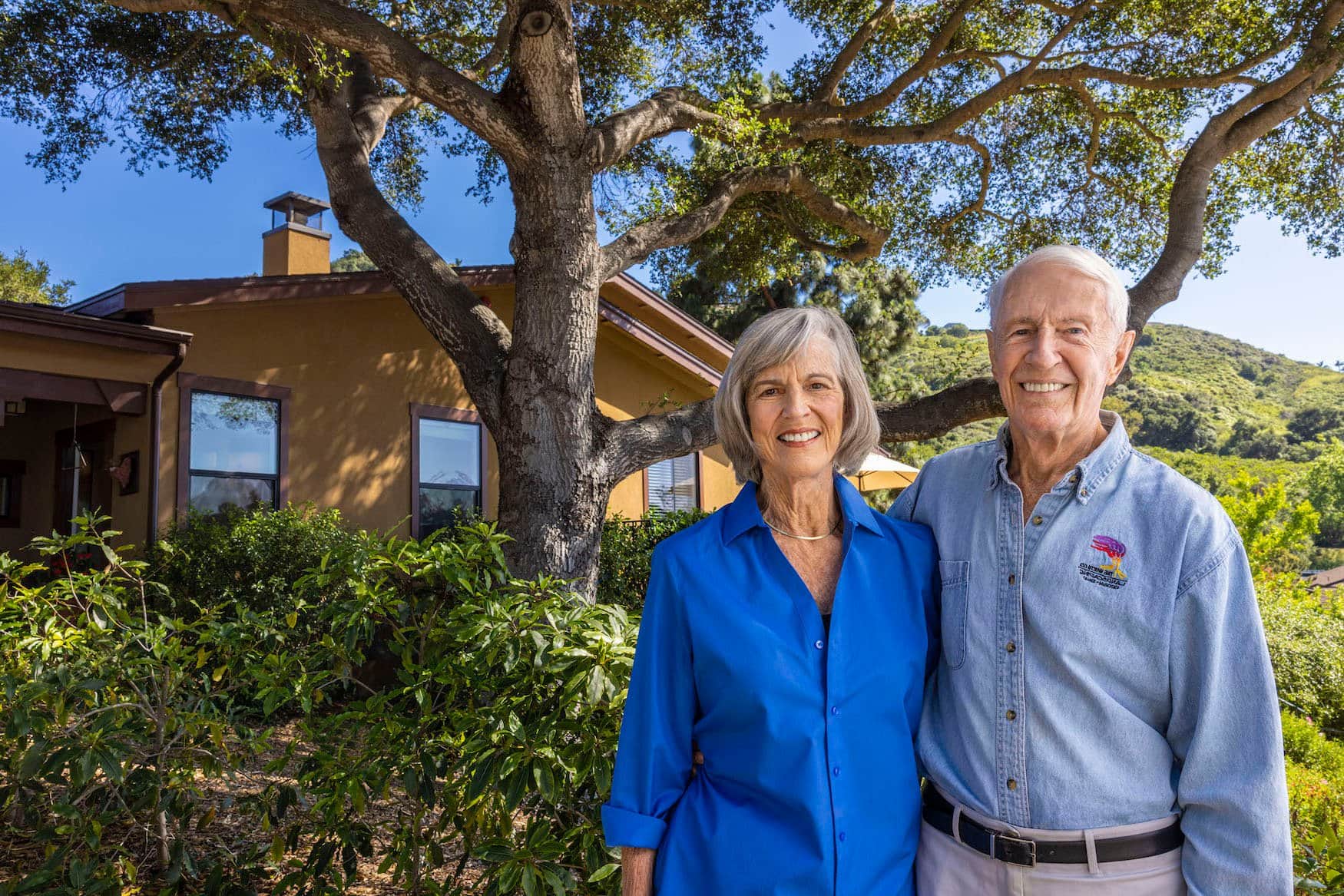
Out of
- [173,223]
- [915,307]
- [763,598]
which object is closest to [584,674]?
[763,598]

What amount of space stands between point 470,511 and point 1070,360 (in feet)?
34.1

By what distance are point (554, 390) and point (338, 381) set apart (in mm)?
5248

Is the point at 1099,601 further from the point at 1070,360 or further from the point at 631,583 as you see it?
the point at 631,583

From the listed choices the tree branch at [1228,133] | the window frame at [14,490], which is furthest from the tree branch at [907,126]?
the window frame at [14,490]

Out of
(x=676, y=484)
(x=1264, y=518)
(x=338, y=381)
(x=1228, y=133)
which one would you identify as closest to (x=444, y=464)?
(x=338, y=381)

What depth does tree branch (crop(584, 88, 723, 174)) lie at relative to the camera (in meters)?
7.25

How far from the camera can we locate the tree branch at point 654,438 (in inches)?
286

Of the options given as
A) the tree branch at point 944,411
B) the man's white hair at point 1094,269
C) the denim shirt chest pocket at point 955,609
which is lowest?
the denim shirt chest pocket at point 955,609

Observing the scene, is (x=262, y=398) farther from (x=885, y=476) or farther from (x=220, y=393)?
(x=885, y=476)

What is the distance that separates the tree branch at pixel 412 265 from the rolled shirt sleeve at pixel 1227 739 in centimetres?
583

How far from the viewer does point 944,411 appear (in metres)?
8.36

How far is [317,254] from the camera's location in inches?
522

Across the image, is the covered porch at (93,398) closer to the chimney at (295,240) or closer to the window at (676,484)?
the chimney at (295,240)

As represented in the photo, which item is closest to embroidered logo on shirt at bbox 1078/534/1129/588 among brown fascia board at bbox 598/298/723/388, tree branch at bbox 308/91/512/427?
tree branch at bbox 308/91/512/427
